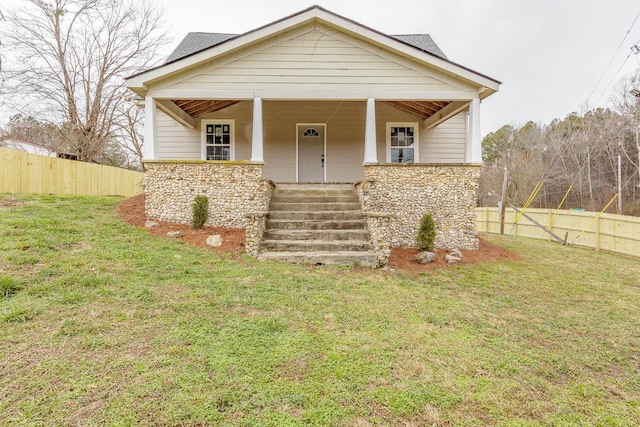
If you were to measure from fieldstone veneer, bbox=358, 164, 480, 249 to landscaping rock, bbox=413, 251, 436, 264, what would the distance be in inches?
40.5

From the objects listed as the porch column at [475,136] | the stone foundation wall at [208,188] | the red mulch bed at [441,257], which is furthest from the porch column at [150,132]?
the porch column at [475,136]

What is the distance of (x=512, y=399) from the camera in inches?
91.8

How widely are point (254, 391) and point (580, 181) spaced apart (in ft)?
104

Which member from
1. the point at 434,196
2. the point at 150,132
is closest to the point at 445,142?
the point at 434,196

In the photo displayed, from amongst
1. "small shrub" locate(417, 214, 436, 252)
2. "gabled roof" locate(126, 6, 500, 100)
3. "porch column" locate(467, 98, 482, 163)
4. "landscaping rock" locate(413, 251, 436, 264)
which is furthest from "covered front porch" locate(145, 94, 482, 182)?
"landscaping rock" locate(413, 251, 436, 264)

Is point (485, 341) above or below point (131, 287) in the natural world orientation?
below

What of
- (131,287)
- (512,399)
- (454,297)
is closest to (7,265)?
(131,287)

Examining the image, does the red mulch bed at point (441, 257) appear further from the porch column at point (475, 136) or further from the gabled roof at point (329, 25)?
the gabled roof at point (329, 25)

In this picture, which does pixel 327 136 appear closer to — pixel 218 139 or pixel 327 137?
pixel 327 137

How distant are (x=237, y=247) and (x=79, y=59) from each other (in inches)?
632

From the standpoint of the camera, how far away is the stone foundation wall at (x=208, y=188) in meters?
7.45

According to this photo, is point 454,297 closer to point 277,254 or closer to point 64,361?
point 277,254

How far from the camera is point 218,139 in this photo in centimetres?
1024

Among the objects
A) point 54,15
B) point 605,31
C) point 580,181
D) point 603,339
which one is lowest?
point 603,339
